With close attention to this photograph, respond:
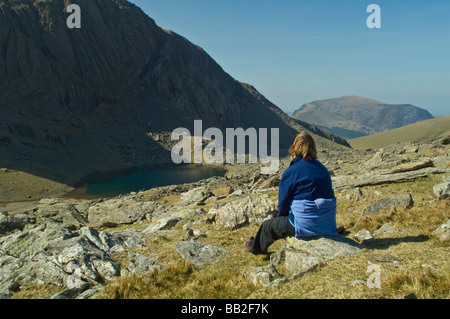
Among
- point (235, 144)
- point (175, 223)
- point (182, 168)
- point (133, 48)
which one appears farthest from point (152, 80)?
point (175, 223)

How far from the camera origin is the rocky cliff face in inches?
3573

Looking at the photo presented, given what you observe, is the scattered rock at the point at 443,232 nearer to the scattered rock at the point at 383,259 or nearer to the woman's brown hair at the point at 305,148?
the scattered rock at the point at 383,259

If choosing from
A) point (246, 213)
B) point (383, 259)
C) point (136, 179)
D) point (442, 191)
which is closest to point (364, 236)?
point (383, 259)

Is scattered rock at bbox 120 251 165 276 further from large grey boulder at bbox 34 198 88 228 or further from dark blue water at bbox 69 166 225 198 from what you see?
dark blue water at bbox 69 166 225 198

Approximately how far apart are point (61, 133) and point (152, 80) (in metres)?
57.8

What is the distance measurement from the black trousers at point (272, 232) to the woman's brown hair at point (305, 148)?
1958 millimetres

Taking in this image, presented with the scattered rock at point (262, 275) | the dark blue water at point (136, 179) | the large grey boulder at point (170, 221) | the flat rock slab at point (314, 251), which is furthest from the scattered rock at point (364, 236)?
the dark blue water at point (136, 179)

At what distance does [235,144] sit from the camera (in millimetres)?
134250

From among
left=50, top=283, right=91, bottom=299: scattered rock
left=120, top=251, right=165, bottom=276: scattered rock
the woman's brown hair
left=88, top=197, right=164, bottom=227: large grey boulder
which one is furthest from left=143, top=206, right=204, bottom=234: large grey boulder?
the woman's brown hair

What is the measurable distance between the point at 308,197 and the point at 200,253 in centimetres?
476

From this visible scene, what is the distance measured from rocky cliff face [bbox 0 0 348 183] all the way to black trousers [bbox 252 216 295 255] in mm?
76892

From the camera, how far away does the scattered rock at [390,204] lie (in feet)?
40.0
